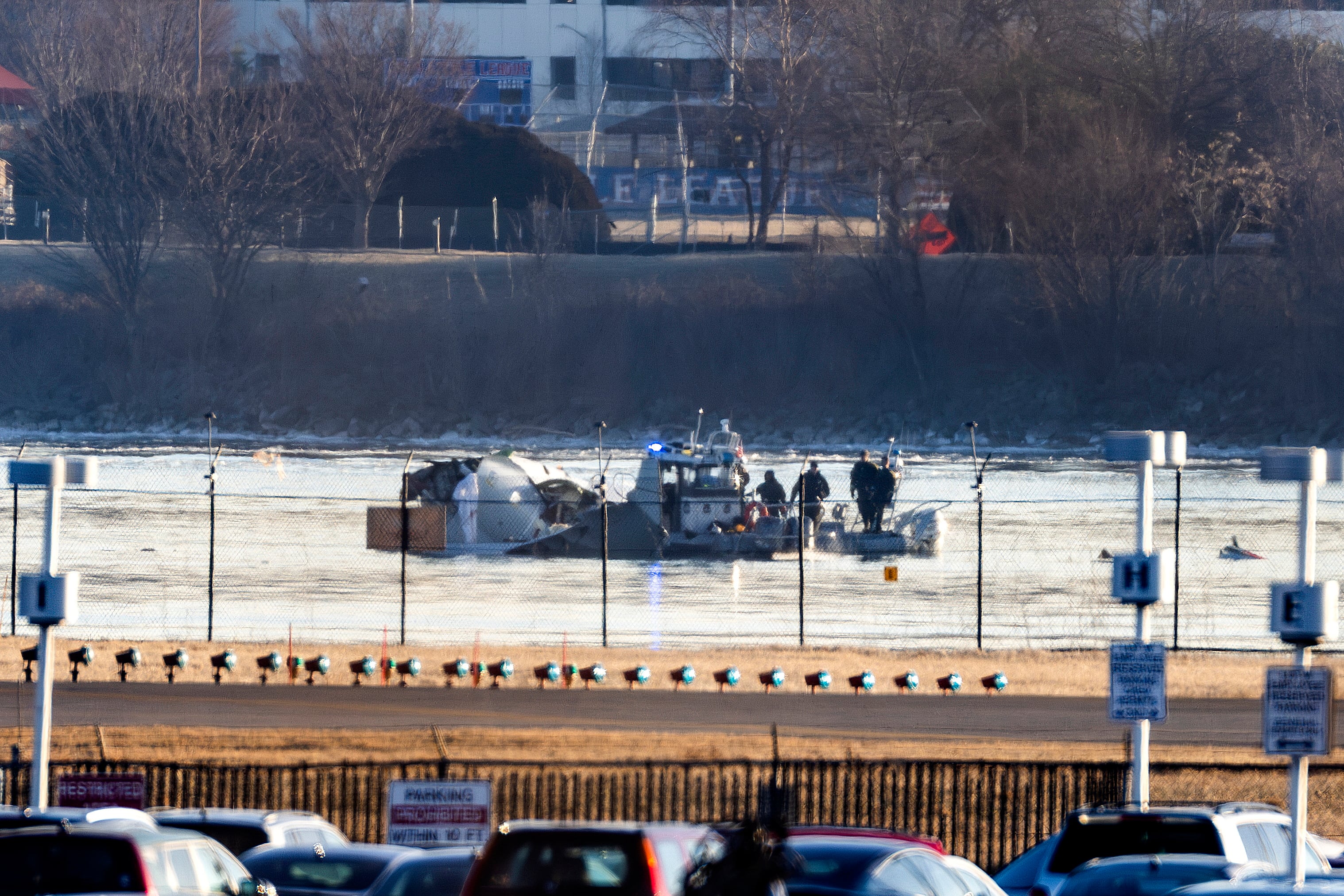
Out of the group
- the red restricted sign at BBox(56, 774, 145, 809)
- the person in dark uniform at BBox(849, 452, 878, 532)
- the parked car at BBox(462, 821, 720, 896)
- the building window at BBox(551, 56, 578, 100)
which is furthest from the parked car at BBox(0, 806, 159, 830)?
the building window at BBox(551, 56, 578, 100)

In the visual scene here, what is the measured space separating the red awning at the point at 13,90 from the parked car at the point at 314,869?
298ft

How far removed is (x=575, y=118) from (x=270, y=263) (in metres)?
19.3

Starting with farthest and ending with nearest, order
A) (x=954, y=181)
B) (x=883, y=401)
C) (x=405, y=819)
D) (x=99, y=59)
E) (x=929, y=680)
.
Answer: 1. (x=99, y=59)
2. (x=954, y=181)
3. (x=883, y=401)
4. (x=929, y=680)
5. (x=405, y=819)

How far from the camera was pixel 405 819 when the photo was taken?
13.1 meters

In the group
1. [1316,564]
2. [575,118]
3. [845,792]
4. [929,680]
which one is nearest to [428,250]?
[575,118]

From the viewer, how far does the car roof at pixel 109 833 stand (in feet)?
31.1

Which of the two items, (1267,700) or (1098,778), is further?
(1098,778)

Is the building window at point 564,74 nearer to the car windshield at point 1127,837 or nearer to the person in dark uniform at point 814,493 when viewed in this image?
the person in dark uniform at point 814,493

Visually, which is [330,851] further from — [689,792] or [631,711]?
[631,711]

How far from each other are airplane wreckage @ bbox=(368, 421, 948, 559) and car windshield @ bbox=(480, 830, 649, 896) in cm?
2880

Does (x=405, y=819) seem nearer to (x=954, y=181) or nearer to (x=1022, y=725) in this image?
(x=1022, y=725)

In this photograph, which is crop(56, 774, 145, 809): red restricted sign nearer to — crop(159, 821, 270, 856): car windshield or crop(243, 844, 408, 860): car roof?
crop(159, 821, 270, 856): car windshield

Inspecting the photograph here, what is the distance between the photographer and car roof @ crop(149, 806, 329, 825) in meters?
12.3

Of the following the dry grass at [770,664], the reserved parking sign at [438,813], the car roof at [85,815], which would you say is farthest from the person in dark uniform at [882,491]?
the car roof at [85,815]
